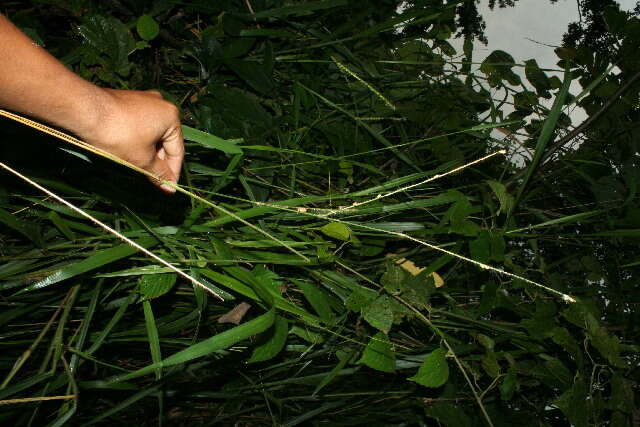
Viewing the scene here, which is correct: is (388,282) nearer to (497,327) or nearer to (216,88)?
(497,327)

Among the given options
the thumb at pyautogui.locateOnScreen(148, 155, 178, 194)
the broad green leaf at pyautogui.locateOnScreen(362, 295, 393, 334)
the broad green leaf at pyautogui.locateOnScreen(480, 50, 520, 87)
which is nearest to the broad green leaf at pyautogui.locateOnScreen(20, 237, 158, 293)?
the thumb at pyautogui.locateOnScreen(148, 155, 178, 194)

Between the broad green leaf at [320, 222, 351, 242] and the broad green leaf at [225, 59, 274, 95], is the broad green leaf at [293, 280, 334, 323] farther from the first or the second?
the broad green leaf at [225, 59, 274, 95]

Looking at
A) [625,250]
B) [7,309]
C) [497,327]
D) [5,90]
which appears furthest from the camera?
[625,250]

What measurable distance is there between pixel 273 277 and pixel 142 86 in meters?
0.68

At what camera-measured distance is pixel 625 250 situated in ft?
4.55

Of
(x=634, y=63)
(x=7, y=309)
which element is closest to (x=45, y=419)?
(x=7, y=309)

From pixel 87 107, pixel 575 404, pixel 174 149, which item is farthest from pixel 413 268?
pixel 87 107

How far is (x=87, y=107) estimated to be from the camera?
0.57 m

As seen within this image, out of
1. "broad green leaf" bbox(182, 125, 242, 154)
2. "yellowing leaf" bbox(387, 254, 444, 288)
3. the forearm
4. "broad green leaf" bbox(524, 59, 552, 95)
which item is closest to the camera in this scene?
the forearm

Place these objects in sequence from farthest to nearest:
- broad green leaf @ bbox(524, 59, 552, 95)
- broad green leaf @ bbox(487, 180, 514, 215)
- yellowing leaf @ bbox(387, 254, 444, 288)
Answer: broad green leaf @ bbox(524, 59, 552, 95) → yellowing leaf @ bbox(387, 254, 444, 288) → broad green leaf @ bbox(487, 180, 514, 215)

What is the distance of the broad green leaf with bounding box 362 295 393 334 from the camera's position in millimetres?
872

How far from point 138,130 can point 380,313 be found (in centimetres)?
63

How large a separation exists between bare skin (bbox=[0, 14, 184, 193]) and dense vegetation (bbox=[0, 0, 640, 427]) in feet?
0.38

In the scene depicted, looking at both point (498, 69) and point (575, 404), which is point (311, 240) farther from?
point (498, 69)
